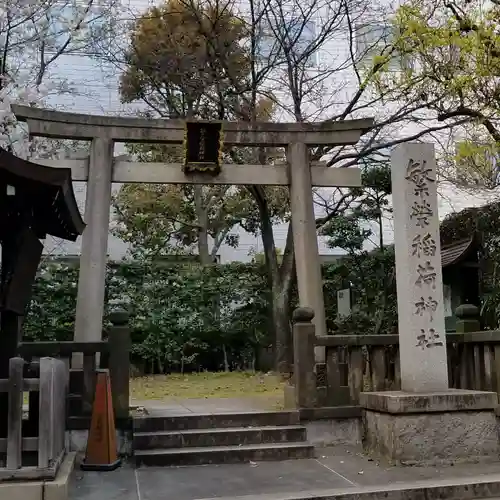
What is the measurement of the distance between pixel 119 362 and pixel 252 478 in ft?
7.59

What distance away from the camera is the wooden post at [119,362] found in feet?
25.5

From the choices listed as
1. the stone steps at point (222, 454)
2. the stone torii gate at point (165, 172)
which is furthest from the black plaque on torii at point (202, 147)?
the stone steps at point (222, 454)

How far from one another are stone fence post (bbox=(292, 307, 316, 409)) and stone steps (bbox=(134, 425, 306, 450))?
0.41 meters

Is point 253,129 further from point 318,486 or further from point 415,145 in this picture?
point 318,486

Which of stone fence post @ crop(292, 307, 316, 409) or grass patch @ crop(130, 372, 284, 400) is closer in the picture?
stone fence post @ crop(292, 307, 316, 409)

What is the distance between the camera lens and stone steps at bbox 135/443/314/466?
735cm

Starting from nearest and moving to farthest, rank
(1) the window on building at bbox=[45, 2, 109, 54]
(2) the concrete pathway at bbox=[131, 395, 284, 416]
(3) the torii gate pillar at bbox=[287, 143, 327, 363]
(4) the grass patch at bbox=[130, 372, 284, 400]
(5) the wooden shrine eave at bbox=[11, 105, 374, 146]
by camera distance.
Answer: (2) the concrete pathway at bbox=[131, 395, 284, 416], (5) the wooden shrine eave at bbox=[11, 105, 374, 146], (3) the torii gate pillar at bbox=[287, 143, 327, 363], (4) the grass patch at bbox=[130, 372, 284, 400], (1) the window on building at bbox=[45, 2, 109, 54]

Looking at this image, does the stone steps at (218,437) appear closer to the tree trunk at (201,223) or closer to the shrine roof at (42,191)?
the shrine roof at (42,191)

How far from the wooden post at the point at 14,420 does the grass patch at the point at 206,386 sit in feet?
19.0

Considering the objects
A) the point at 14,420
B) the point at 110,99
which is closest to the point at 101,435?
the point at 14,420

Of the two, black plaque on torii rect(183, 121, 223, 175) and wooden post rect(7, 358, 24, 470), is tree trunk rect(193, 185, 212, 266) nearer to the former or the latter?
black plaque on torii rect(183, 121, 223, 175)

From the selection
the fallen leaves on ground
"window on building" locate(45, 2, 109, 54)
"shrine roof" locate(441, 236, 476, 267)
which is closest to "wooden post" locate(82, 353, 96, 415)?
the fallen leaves on ground

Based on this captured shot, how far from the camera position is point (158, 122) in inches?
423

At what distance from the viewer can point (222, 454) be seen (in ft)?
24.6
